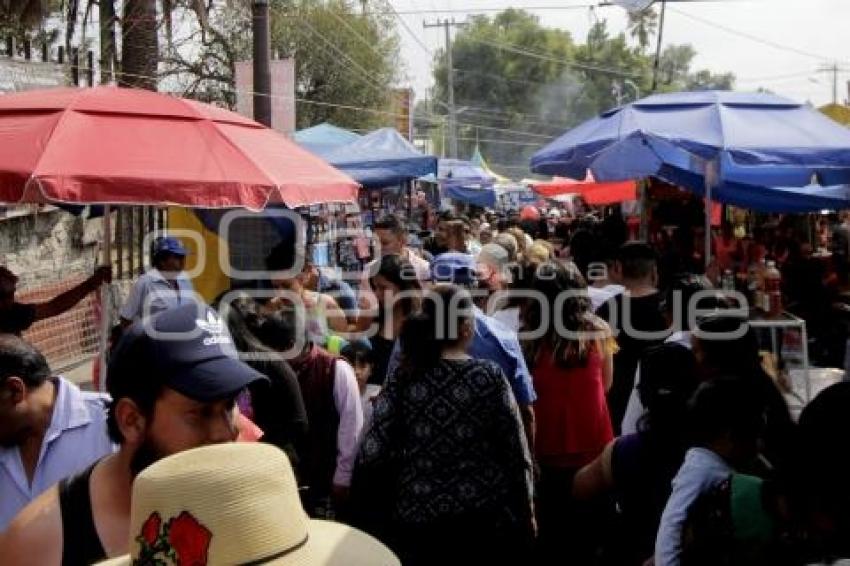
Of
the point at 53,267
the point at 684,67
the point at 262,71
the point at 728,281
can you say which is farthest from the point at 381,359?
the point at 684,67

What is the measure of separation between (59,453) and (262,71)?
8287 millimetres

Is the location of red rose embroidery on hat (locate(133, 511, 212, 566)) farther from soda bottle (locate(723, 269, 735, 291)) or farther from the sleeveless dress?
soda bottle (locate(723, 269, 735, 291))

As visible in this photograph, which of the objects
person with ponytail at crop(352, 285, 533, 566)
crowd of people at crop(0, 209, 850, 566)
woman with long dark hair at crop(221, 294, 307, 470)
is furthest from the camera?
woman with long dark hair at crop(221, 294, 307, 470)

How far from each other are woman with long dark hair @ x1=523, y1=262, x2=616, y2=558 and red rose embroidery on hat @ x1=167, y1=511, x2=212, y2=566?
332cm

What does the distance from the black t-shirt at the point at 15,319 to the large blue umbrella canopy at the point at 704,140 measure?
392 centimetres

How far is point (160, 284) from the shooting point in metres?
6.73

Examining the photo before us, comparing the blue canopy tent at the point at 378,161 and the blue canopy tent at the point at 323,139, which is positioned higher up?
the blue canopy tent at the point at 323,139

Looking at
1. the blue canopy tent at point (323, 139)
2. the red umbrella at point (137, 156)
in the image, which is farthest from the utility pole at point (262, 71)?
the red umbrella at point (137, 156)

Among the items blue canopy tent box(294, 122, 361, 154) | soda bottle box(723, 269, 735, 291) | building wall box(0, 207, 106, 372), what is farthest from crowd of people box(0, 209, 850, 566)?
building wall box(0, 207, 106, 372)

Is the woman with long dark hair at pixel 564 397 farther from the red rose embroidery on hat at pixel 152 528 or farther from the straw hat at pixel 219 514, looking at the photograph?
the red rose embroidery on hat at pixel 152 528

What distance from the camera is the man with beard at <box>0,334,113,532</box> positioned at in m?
2.78

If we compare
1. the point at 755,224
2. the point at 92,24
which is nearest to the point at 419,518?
the point at 755,224

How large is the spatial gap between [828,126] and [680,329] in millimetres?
2648

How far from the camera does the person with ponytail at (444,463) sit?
3568 millimetres
